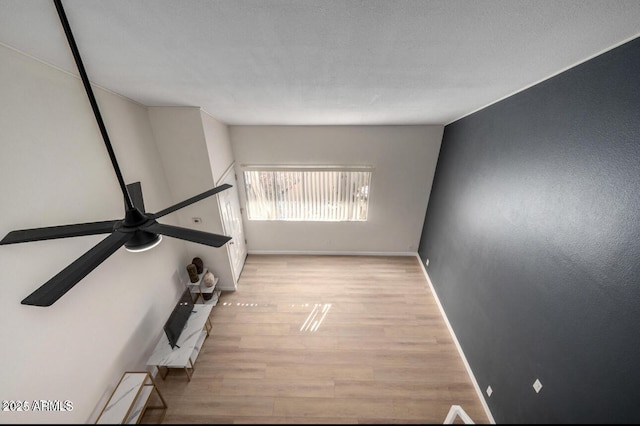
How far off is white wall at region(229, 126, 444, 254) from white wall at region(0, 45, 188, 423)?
198 cm

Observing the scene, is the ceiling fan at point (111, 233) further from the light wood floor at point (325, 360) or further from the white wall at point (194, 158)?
the light wood floor at point (325, 360)

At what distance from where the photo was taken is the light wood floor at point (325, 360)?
2367 millimetres

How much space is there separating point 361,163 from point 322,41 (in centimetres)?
308

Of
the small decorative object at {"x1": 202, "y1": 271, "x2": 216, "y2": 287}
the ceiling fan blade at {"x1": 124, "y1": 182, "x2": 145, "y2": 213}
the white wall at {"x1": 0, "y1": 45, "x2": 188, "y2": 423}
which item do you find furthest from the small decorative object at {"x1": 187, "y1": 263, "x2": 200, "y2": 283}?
the ceiling fan blade at {"x1": 124, "y1": 182, "x2": 145, "y2": 213}

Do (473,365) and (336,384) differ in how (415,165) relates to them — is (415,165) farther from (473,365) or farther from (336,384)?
(336,384)

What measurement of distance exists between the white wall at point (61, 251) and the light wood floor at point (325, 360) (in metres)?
0.87

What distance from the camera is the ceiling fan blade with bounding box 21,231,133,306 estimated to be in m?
0.74

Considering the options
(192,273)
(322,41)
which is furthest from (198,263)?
(322,41)

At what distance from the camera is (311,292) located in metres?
3.90

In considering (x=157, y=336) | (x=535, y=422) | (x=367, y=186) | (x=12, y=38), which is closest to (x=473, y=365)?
(x=535, y=422)

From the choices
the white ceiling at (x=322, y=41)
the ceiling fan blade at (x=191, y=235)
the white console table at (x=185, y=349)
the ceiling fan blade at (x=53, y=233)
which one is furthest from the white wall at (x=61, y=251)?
the ceiling fan blade at (x=191, y=235)

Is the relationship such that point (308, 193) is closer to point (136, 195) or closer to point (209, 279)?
point (209, 279)

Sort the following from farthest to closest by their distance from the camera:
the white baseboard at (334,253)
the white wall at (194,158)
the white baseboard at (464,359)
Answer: the white baseboard at (334,253) < the white wall at (194,158) < the white baseboard at (464,359)

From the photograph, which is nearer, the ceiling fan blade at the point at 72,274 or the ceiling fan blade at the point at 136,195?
the ceiling fan blade at the point at 72,274
